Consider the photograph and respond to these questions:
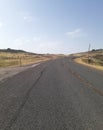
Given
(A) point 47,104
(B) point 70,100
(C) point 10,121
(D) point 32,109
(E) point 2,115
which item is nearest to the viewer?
(C) point 10,121

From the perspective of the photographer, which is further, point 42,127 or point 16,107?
point 16,107

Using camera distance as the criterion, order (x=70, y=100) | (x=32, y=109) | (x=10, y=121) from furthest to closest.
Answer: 1. (x=70, y=100)
2. (x=32, y=109)
3. (x=10, y=121)

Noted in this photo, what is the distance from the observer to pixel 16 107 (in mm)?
7215

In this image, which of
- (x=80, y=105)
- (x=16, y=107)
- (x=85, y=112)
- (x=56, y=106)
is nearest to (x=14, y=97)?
(x=16, y=107)

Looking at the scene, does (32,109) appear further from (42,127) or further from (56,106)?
(42,127)

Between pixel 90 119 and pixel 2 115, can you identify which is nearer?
pixel 90 119

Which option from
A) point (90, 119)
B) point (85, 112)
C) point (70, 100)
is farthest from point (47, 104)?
point (90, 119)

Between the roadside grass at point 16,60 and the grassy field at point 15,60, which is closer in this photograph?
the roadside grass at point 16,60

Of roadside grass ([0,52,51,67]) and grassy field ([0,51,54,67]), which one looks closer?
roadside grass ([0,52,51,67])

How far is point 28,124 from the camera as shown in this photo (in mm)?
5418

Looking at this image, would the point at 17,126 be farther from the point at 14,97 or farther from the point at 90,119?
the point at 14,97

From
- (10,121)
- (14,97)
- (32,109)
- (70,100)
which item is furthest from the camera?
(14,97)

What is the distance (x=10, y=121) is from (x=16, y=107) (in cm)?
156

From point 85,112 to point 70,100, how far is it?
1.79 m
